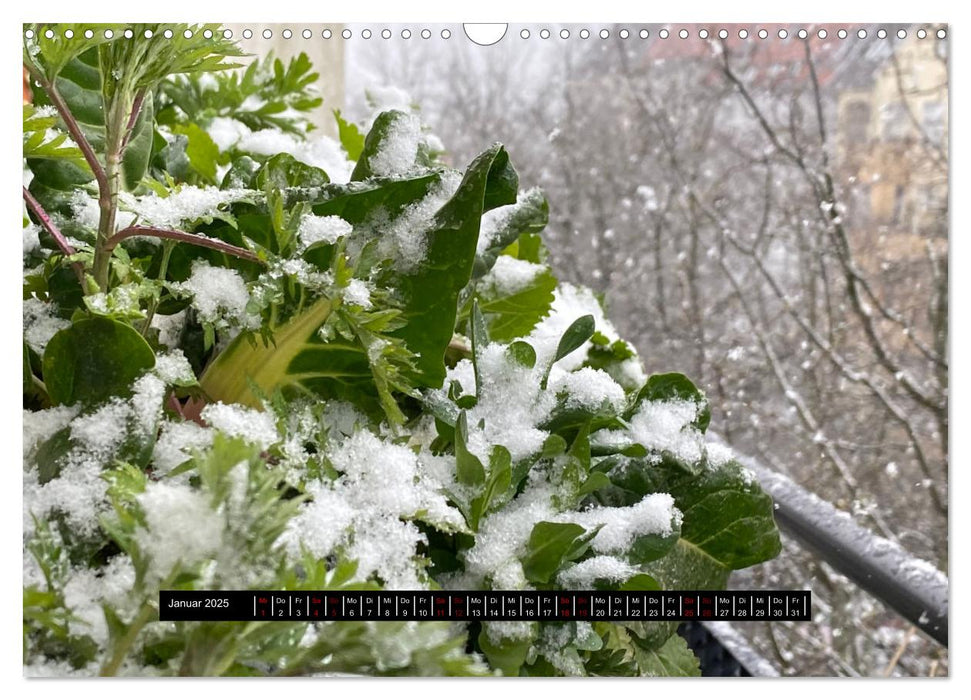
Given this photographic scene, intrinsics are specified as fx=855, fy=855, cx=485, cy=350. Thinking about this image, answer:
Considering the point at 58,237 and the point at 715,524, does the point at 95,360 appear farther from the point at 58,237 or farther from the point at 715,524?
the point at 715,524

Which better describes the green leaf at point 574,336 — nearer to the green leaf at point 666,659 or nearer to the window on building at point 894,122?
the green leaf at point 666,659

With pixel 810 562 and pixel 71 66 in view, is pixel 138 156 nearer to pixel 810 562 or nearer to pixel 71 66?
pixel 71 66

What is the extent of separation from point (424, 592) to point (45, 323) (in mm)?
193

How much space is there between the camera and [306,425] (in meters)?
0.32

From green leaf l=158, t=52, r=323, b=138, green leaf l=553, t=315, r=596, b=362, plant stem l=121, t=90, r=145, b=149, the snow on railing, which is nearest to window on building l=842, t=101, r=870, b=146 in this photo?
the snow on railing

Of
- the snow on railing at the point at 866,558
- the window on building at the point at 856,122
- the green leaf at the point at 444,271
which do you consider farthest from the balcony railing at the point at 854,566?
the window on building at the point at 856,122

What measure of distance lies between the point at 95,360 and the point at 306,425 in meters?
0.08

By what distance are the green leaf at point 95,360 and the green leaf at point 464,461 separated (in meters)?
0.12

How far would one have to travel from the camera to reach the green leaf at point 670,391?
0.40m

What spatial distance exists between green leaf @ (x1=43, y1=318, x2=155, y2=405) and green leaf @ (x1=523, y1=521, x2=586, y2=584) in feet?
0.51

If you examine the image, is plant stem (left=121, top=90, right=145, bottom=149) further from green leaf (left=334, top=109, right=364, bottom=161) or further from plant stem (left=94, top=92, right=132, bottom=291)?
green leaf (left=334, top=109, right=364, bottom=161)

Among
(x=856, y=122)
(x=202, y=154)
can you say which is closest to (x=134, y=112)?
(x=202, y=154)

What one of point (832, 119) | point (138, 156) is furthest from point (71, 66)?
point (832, 119)

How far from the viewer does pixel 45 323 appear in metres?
0.35
